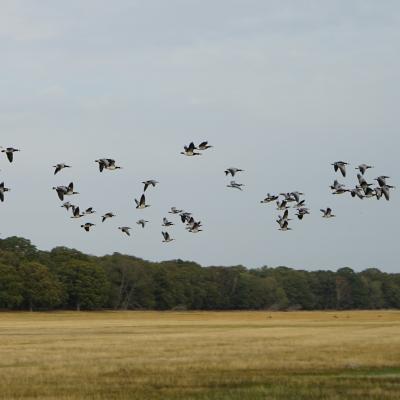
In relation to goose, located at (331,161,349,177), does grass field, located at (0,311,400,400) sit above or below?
below

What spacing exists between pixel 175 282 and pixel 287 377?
6247 inches

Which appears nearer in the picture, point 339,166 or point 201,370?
point 339,166

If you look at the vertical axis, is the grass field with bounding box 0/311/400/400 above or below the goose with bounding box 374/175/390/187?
below

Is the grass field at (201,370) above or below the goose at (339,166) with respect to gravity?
below

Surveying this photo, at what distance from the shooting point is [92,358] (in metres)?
51.0

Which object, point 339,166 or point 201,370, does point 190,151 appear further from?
point 201,370

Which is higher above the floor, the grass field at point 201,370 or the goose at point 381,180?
the goose at point 381,180

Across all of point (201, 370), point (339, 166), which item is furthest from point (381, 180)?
point (201, 370)

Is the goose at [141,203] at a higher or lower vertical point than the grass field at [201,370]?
higher

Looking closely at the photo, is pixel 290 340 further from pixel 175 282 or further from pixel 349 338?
pixel 175 282

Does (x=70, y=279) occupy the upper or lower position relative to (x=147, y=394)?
upper

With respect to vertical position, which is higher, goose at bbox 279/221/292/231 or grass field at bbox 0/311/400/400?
goose at bbox 279/221/292/231

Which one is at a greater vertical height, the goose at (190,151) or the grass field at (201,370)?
the goose at (190,151)

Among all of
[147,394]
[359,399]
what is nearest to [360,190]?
[359,399]
